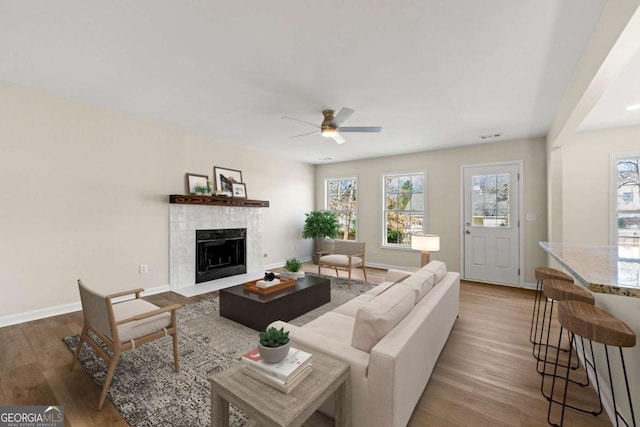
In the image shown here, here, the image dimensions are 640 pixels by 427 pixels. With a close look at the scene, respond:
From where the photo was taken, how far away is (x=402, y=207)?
612 cm

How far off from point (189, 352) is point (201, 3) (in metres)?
2.74

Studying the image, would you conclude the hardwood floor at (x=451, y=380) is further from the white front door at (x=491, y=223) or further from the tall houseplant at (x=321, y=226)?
the tall houseplant at (x=321, y=226)

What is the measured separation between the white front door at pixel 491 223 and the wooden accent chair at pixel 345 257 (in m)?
2.06

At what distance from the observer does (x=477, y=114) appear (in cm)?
365

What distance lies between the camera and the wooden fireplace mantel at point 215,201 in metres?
4.27

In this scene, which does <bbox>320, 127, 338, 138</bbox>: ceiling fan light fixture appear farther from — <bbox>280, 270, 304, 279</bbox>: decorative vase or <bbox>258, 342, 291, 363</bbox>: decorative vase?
<bbox>258, 342, 291, 363</bbox>: decorative vase

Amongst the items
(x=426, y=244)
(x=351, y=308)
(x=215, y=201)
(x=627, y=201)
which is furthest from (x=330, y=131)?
(x=627, y=201)

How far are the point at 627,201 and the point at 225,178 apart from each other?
21.1ft

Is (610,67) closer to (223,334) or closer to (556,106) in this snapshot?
(556,106)

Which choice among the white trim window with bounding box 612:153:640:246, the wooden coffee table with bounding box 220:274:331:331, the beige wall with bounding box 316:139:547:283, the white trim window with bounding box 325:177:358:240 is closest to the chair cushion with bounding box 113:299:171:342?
the wooden coffee table with bounding box 220:274:331:331

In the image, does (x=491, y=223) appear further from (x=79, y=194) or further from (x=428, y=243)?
(x=79, y=194)

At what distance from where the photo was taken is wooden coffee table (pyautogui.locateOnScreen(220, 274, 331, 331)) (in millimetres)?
2893

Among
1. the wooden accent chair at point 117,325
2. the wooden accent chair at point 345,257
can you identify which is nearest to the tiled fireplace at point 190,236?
the wooden accent chair at point 345,257

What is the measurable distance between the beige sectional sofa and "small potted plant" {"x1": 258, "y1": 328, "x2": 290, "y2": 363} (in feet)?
1.15
